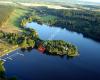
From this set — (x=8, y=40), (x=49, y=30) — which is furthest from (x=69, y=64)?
(x=49, y=30)

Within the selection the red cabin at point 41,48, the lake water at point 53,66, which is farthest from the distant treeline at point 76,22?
the red cabin at point 41,48

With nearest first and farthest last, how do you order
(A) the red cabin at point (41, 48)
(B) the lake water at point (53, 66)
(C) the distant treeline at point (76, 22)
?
1. (B) the lake water at point (53, 66)
2. (A) the red cabin at point (41, 48)
3. (C) the distant treeline at point (76, 22)

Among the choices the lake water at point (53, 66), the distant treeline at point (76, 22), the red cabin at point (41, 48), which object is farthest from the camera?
the distant treeline at point (76, 22)

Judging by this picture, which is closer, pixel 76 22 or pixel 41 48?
pixel 41 48

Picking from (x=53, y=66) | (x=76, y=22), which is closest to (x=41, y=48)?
(x=53, y=66)

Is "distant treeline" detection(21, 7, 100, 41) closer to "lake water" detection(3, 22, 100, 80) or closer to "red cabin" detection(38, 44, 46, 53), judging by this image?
"lake water" detection(3, 22, 100, 80)

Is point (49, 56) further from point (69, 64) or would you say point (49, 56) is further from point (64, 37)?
point (64, 37)

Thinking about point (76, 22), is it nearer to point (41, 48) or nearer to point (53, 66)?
point (41, 48)

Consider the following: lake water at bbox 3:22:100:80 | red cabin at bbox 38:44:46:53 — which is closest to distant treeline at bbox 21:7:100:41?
lake water at bbox 3:22:100:80

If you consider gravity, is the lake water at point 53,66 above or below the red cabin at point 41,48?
below

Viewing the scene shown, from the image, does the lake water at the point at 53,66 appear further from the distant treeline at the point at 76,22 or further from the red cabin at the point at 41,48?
the distant treeline at the point at 76,22

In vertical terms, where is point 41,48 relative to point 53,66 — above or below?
above

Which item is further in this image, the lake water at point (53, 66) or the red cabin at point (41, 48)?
the red cabin at point (41, 48)
